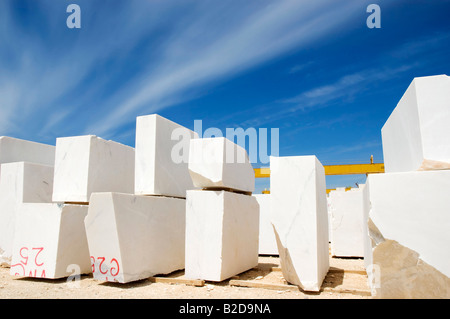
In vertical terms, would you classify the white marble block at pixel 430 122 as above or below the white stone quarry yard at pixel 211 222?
above

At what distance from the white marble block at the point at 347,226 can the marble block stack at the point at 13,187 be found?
272 inches

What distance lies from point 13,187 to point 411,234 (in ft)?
23.7

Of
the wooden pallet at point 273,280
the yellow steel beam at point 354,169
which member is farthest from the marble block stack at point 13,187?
the yellow steel beam at point 354,169

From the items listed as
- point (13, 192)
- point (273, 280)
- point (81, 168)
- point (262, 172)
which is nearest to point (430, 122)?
Answer: point (273, 280)

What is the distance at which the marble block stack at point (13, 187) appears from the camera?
696cm

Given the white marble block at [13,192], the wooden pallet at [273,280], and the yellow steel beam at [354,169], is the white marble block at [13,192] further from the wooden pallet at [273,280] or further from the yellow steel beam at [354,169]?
the yellow steel beam at [354,169]

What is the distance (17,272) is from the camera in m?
5.61

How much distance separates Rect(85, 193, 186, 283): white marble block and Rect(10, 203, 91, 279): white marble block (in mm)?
701

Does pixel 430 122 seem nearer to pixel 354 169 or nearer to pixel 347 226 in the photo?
pixel 347 226

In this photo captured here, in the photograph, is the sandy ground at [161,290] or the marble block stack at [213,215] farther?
the marble block stack at [213,215]

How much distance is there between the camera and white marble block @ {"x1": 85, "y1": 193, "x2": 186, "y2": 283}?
16.5 feet

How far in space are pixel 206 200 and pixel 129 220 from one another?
1.21 metres
